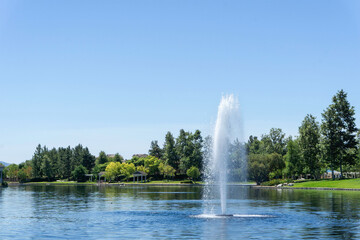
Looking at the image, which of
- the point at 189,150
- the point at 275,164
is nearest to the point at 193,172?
the point at 189,150

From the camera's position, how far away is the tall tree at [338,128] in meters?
123

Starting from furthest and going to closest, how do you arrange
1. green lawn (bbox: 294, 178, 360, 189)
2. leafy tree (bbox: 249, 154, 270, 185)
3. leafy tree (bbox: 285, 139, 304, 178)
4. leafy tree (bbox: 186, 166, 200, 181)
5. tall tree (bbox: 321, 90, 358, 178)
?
leafy tree (bbox: 186, 166, 200, 181) → leafy tree (bbox: 249, 154, 270, 185) → leafy tree (bbox: 285, 139, 304, 178) → tall tree (bbox: 321, 90, 358, 178) → green lawn (bbox: 294, 178, 360, 189)

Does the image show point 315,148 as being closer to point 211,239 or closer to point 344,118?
point 344,118

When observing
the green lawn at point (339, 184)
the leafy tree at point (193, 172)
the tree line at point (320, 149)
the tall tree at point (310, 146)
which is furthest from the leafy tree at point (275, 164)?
the leafy tree at point (193, 172)

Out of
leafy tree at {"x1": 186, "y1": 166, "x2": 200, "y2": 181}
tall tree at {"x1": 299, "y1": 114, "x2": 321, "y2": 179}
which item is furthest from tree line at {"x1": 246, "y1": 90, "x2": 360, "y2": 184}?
leafy tree at {"x1": 186, "y1": 166, "x2": 200, "y2": 181}

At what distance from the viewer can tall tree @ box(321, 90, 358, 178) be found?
123 metres

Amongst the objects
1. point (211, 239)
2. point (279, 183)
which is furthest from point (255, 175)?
point (211, 239)

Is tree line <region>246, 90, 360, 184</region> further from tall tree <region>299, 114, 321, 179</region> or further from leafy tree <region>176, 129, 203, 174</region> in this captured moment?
leafy tree <region>176, 129, 203, 174</region>

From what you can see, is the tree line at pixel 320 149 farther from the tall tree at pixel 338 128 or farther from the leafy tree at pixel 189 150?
the leafy tree at pixel 189 150

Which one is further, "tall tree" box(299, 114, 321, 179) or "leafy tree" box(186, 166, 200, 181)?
"leafy tree" box(186, 166, 200, 181)

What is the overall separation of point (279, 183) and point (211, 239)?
10860cm

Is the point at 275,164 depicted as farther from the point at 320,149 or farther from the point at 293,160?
the point at 320,149

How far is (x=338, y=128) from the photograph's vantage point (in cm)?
12312

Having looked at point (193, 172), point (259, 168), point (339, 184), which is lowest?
point (339, 184)
